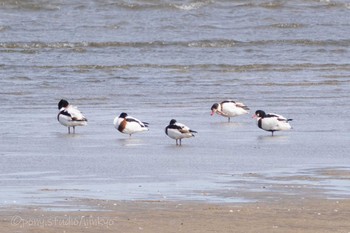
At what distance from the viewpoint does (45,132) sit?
45.8 ft

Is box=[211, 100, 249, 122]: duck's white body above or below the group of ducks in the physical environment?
below

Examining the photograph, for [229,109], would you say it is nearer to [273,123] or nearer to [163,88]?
[273,123]

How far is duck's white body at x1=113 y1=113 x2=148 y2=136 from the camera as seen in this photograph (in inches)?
527

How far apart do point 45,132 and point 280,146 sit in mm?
3210

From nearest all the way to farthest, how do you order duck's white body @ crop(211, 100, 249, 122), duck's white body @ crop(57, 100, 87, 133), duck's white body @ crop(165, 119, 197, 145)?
duck's white body @ crop(165, 119, 197, 145), duck's white body @ crop(57, 100, 87, 133), duck's white body @ crop(211, 100, 249, 122)

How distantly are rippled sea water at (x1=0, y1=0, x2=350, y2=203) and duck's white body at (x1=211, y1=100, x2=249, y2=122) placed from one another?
0.15 metres

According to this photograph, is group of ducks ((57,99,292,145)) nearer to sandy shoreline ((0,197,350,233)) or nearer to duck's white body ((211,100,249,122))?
duck's white body ((211,100,249,122))

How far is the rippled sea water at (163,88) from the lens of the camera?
10672 millimetres

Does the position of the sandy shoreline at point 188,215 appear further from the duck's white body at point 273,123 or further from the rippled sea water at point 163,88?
the duck's white body at point 273,123

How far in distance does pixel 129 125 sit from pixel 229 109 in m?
2.50

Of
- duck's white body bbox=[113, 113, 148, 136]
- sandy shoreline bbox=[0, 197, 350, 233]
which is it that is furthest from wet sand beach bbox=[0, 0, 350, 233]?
duck's white body bbox=[113, 113, 148, 136]

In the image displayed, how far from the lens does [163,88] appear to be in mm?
19484

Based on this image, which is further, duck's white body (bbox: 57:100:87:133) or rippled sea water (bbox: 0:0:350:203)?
duck's white body (bbox: 57:100:87:133)

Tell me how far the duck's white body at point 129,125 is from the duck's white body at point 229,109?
2.00 m
